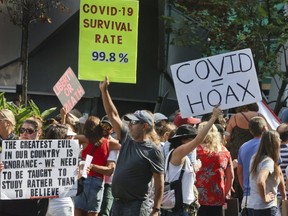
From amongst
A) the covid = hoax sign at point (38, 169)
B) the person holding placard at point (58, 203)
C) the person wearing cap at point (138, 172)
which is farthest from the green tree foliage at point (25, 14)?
the person wearing cap at point (138, 172)

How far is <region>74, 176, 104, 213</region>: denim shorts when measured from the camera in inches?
406

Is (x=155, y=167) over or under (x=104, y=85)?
under

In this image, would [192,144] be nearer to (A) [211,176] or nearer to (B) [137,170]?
(B) [137,170]

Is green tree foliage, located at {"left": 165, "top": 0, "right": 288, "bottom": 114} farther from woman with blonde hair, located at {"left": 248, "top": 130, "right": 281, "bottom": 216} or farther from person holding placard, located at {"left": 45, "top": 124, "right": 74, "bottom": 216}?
person holding placard, located at {"left": 45, "top": 124, "right": 74, "bottom": 216}

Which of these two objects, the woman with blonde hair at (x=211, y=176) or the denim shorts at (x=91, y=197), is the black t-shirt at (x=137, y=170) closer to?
the woman with blonde hair at (x=211, y=176)

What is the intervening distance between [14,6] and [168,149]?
12.1m

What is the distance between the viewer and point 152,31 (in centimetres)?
2288

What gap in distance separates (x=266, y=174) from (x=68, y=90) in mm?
4659

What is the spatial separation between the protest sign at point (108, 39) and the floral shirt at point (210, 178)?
5.28ft

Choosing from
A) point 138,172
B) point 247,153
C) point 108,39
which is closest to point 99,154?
point 108,39

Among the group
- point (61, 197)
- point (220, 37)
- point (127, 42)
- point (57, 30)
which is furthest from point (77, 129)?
point (57, 30)

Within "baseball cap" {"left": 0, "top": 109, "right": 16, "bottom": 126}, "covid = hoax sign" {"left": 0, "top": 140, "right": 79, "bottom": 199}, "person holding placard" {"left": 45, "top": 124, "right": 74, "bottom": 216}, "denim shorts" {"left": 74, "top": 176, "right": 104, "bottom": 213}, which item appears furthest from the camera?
"denim shorts" {"left": 74, "top": 176, "right": 104, "bottom": 213}

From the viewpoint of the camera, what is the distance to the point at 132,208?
7848 millimetres

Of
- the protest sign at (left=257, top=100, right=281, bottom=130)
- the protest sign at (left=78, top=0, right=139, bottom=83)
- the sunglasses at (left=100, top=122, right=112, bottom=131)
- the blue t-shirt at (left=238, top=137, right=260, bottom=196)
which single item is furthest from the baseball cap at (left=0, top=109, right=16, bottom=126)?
the protest sign at (left=257, top=100, right=281, bottom=130)
